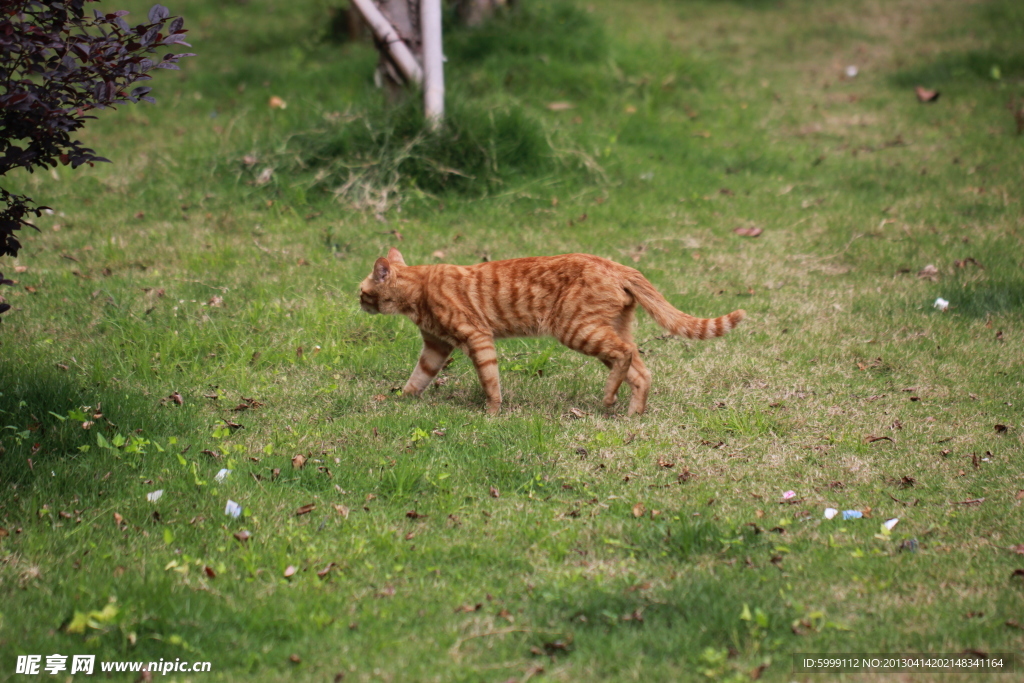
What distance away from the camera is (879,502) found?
4.56 meters

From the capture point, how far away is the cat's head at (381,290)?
580cm

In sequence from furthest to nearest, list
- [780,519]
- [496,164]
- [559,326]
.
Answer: [496,164]
[559,326]
[780,519]

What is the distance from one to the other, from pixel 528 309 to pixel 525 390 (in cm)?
69

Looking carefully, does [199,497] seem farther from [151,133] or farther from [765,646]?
[151,133]

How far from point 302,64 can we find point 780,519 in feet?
36.0

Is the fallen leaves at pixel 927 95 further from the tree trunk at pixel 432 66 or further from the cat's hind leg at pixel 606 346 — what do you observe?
the cat's hind leg at pixel 606 346

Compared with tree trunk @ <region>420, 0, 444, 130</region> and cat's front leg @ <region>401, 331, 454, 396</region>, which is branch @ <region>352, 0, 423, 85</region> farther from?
cat's front leg @ <region>401, 331, 454, 396</region>

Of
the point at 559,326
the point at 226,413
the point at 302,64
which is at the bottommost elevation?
the point at 226,413

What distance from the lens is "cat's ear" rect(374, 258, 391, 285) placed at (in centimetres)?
575

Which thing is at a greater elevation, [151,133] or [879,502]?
[151,133]

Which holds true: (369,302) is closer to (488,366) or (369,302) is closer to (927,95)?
(488,366)

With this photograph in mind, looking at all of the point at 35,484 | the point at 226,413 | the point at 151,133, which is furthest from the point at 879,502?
the point at 151,133

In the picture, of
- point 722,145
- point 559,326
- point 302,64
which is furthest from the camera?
point 302,64

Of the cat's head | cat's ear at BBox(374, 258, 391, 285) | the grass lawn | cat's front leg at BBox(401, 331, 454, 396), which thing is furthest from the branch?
cat's front leg at BBox(401, 331, 454, 396)
